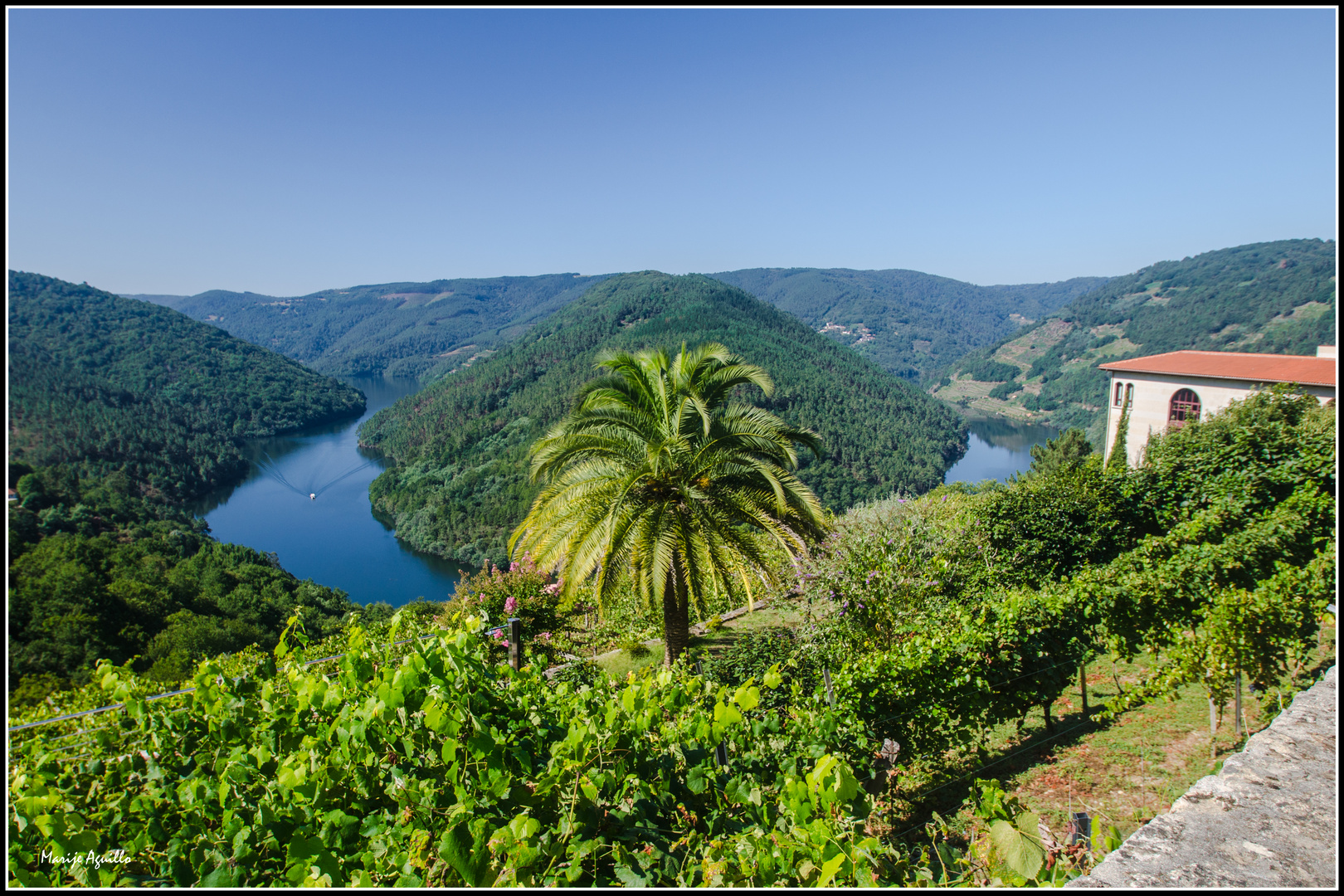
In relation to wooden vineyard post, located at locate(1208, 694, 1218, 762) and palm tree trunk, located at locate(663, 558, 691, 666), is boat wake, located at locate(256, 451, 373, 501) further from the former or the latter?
wooden vineyard post, located at locate(1208, 694, 1218, 762)

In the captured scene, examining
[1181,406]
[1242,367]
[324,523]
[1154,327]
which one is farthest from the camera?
[1154,327]

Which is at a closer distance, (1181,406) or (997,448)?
(1181,406)

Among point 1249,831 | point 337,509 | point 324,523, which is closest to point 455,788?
point 1249,831

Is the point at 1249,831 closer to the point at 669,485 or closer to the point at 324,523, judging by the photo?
the point at 669,485

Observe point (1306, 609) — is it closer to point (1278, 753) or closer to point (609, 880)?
point (1278, 753)

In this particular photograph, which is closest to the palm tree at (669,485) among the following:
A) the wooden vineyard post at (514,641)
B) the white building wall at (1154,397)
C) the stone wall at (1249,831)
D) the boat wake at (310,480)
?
the wooden vineyard post at (514,641)

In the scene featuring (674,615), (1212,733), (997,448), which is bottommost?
(1212,733)
